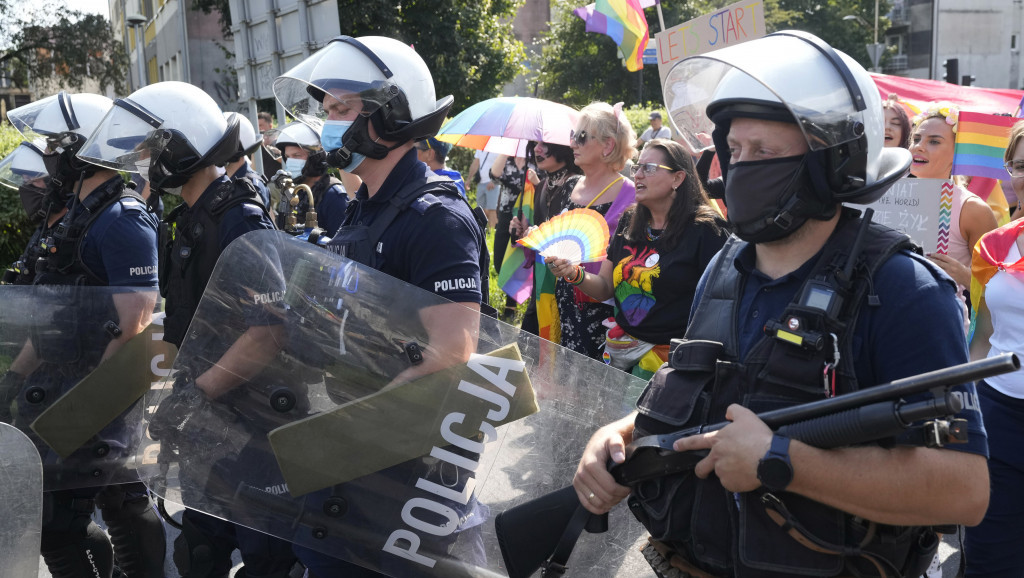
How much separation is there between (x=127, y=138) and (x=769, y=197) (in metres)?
2.65

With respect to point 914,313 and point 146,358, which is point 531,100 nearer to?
point 146,358

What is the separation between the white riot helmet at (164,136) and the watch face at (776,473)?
2.58m

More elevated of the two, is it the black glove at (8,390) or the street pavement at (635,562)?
the black glove at (8,390)

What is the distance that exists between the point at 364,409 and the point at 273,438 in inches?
10.2

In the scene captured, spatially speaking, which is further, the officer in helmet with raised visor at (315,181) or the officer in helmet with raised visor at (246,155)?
the officer in helmet with raised visor at (315,181)

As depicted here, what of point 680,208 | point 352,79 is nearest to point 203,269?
point 352,79

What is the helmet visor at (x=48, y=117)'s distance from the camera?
13.9 ft

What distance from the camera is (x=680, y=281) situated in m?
3.89

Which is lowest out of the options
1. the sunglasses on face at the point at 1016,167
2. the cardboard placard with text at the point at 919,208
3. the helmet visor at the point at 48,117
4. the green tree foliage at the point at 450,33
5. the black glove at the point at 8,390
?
the black glove at the point at 8,390

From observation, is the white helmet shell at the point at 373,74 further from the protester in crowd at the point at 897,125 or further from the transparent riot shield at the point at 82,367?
the protester in crowd at the point at 897,125

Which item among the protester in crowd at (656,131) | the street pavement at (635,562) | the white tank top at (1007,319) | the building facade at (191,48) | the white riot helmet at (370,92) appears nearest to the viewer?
the street pavement at (635,562)

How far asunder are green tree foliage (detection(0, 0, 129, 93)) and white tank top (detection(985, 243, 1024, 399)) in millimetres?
34009

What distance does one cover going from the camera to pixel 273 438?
2.39 metres

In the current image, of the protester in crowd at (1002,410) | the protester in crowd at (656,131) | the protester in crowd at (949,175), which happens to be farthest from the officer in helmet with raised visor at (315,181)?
the protester in crowd at (656,131)
